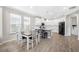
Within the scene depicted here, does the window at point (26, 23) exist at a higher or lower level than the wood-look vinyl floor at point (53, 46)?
higher

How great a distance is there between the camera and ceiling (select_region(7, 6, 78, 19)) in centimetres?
290

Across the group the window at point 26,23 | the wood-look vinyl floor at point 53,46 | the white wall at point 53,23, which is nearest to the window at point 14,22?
the window at point 26,23

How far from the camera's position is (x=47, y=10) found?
2.99m

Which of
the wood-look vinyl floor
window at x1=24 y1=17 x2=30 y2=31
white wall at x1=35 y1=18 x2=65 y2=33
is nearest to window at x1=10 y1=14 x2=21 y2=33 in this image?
window at x1=24 y1=17 x2=30 y2=31

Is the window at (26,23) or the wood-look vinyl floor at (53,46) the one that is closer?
the wood-look vinyl floor at (53,46)

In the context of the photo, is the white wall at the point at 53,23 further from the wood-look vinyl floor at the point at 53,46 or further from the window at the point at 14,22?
the window at the point at 14,22

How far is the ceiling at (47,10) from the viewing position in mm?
2905

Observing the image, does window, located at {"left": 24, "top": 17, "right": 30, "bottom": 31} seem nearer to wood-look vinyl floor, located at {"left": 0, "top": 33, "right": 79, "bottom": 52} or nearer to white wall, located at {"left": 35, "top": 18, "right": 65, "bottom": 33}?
white wall, located at {"left": 35, "top": 18, "right": 65, "bottom": 33}

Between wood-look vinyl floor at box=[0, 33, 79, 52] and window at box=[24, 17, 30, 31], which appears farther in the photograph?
window at box=[24, 17, 30, 31]

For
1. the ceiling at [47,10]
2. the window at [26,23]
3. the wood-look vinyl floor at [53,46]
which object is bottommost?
the wood-look vinyl floor at [53,46]
